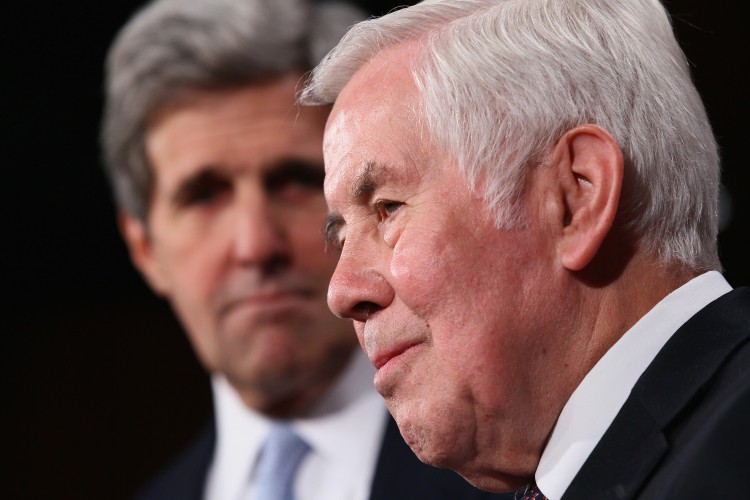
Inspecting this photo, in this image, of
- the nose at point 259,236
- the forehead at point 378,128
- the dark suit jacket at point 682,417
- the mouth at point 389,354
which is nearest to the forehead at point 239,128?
the nose at point 259,236

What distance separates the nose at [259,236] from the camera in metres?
2.51

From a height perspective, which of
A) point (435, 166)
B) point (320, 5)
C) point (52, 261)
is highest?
point (435, 166)

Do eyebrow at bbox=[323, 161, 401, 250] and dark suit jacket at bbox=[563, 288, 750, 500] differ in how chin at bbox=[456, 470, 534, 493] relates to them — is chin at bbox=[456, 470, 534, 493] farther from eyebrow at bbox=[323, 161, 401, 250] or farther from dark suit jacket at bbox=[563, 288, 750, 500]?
eyebrow at bbox=[323, 161, 401, 250]

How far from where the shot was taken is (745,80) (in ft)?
11.4

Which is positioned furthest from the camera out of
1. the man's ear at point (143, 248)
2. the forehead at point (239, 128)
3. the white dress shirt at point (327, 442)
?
the man's ear at point (143, 248)

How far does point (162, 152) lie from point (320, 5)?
59 centimetres

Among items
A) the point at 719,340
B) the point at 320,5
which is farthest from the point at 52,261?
the point at 719,340

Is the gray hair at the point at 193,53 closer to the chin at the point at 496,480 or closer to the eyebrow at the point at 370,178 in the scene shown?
the eyebrow at the point at 370,178

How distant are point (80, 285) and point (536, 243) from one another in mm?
2654

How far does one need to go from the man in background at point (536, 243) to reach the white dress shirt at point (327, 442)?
1.03 metres

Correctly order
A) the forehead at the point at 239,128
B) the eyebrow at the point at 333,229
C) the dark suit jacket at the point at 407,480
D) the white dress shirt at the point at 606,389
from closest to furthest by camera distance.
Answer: the white dress shirt at the point at 606,389 < the eyebrow at the point at 333,229 < the dark suit jacket at the point at 407,480 < the forehead at the point at 239,128

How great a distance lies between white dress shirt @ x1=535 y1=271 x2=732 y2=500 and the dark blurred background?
226 cm

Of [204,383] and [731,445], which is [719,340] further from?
[204,383]

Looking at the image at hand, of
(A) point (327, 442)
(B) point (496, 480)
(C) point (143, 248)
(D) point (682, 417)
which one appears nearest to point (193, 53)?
(C) point (143, 248)
